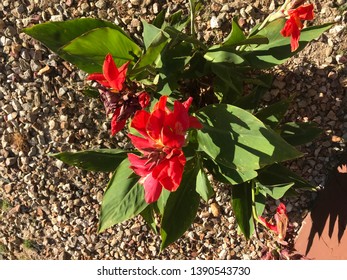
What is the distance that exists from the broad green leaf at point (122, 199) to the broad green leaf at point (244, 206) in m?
0.32

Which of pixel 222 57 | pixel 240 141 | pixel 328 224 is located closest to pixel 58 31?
pixel 222 57

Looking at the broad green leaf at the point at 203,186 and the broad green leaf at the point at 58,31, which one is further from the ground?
the broad green leaf at the point at 58,31

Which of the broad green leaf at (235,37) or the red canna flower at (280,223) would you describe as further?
the red canna flower at (280,223)

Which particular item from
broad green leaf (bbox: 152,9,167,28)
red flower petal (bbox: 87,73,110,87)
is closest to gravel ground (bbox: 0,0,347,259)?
broad green leaf (bbox: 152,9,167,28)

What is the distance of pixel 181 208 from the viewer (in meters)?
1.36

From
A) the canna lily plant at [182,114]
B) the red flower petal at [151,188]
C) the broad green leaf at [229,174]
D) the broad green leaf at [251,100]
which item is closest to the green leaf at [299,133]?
the canna lily plant at [182,114]

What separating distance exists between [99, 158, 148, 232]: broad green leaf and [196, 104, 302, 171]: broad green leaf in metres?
0.26

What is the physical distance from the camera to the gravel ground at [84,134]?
4.99 ft

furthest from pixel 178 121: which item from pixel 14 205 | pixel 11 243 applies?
pixel 11 243

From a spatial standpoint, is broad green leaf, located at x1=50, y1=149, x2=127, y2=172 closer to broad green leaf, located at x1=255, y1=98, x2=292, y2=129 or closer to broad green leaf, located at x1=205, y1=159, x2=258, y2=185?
broad green leaf, located at x1=205, y1=159, x2=258, y2=185

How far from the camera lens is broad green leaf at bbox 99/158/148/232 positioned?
1.24m

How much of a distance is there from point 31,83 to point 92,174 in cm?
46

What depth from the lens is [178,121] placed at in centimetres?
86

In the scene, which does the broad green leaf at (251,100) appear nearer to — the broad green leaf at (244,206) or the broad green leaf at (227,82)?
the broad green leaf at (227,82)
